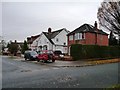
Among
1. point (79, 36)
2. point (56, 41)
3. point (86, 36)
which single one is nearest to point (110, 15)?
point (86, 36)

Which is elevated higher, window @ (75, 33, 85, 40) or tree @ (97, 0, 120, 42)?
tree @ (97, 0, 120, 42)

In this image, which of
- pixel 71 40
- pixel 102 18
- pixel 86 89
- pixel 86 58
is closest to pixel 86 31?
pixel 71 40

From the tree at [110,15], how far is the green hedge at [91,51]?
442cm

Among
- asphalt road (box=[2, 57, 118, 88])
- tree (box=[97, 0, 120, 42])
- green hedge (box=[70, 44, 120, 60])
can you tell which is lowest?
asphalt road (box=[2, 57, 118, 88])

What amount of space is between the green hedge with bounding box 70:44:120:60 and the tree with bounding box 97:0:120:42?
4420mm

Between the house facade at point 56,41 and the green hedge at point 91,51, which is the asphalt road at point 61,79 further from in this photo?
the house facade at point 56,41

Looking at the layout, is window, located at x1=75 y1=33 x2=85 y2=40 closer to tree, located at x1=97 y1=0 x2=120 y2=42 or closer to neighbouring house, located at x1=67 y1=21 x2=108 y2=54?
neighbouring house, located at x1=67 y1=21 x2=108 y2=54

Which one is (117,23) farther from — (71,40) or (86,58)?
(71,40)

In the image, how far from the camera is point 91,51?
137 ft

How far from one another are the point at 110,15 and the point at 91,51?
23.6 ft

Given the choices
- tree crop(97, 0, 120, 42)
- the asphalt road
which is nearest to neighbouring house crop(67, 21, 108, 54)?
tree crop(97, 0, 120, 42)

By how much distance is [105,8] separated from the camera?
41.6m

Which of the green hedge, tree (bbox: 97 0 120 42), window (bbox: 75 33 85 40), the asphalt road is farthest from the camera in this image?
window (bbox: 75 33 85 40)

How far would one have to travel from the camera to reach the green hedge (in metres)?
38.4
